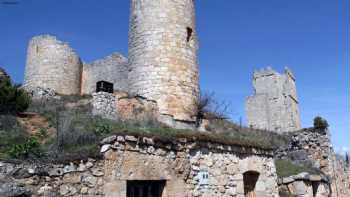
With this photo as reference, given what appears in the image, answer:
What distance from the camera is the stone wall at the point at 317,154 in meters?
15.0

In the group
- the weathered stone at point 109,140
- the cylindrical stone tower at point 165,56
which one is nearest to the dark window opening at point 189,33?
the cylindrical stone tower at point 165,56

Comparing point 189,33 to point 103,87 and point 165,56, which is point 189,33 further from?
point 103,87

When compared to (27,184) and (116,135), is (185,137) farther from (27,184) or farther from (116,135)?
(27,184)

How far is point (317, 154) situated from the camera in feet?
50.0

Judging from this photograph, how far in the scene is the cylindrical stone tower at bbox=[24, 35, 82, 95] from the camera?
23438 mm

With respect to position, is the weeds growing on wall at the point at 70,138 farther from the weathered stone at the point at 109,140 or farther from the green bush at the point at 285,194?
the green bush at the point at 285,194

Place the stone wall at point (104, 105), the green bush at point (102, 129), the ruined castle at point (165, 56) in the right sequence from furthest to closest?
the ruined castle at point (165, 56) → the stone wall at point (104, 105) → the green bush at point (102, 129)

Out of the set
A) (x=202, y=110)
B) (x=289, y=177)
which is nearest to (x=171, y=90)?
(x=202, y=110)

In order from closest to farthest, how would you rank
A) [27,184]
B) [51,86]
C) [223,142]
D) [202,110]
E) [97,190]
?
[27,184]
[97,190]
[223,142]
[202,110]
[51,86]

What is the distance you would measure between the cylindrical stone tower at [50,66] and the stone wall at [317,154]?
46.6 ft

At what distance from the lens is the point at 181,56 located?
15.1m

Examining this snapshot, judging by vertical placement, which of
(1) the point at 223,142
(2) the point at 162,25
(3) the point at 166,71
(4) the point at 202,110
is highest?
(2) the point at 162,25

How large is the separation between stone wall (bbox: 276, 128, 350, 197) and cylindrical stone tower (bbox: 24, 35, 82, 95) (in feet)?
46.6

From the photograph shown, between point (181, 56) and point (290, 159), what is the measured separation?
6213 mm
